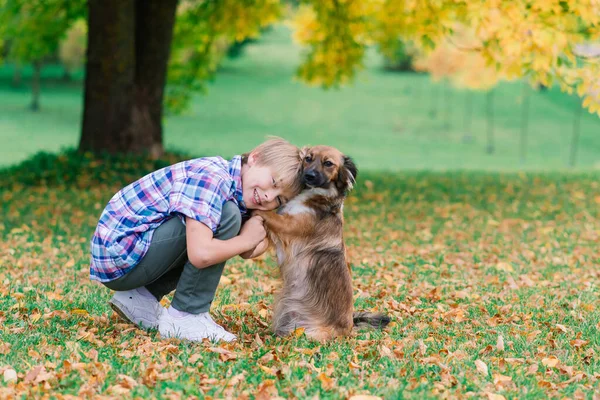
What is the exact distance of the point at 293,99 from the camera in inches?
1790

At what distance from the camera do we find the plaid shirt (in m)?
4.25

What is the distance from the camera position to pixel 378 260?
7.63 meters

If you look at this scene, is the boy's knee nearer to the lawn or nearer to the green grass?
the lawn

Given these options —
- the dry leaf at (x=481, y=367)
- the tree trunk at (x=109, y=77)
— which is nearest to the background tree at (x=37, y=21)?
the tree trunk at (x=109, y=77)

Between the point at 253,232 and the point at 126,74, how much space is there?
29.5 feet

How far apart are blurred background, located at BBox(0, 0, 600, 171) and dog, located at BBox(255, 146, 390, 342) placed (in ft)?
20.0

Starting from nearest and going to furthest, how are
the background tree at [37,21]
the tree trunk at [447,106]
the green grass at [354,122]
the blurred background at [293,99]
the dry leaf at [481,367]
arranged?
the dry leaf at [481,367], the blurred background at [293,99], the background tree at [37,21], the green grass at [354,122], the tree trunk at [447,106]

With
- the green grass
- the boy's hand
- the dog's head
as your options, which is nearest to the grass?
the boy's hand

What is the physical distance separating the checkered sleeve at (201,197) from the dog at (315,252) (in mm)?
383

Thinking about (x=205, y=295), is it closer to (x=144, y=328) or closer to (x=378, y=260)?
(x=144, y=328)

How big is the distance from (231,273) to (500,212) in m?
5.56

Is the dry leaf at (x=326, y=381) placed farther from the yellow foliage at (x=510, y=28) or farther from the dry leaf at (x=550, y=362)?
the yellow foliage at (x=510, y=28)

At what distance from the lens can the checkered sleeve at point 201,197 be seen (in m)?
4.16

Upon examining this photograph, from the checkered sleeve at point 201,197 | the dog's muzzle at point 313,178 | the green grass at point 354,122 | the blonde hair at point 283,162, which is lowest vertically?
the green grass at point 354,122
